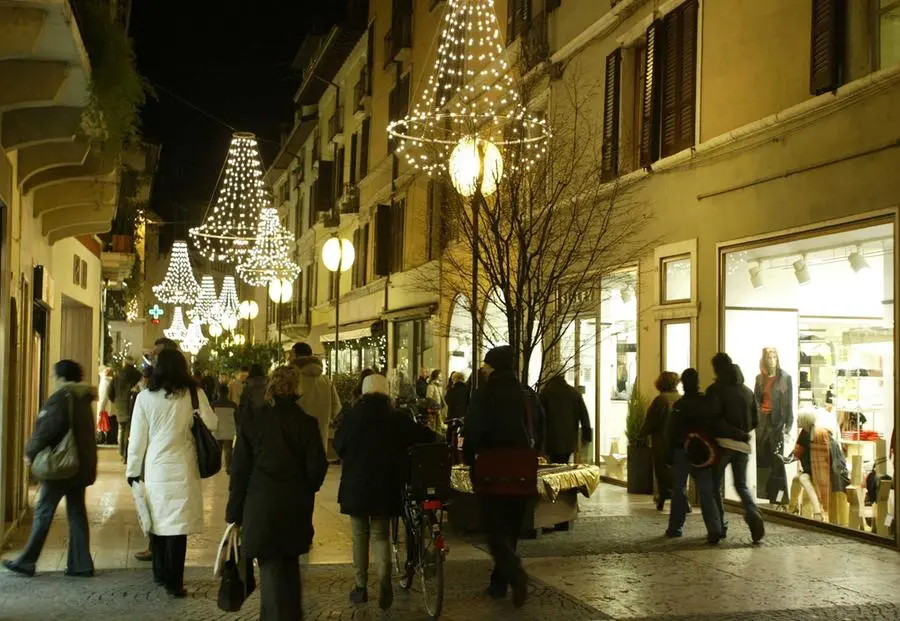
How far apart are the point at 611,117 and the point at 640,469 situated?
5320 millimetres

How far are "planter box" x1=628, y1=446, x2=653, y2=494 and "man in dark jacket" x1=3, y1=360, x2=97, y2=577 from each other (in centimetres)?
853

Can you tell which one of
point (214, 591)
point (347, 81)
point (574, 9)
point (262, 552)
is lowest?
point (214, 591)

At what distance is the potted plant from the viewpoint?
1644 centimetres

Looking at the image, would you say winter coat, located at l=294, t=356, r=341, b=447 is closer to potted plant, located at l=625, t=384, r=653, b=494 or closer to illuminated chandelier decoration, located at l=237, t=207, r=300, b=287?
potted plant, located at l=625, t=384, r=653, b=494

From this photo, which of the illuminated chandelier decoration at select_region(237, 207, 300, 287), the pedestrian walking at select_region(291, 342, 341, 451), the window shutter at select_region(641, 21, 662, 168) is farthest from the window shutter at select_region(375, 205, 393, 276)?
the pedestrian walking at select_region(291, 342, 341, 451)

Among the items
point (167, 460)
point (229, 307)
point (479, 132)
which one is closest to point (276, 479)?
point (167, 460)

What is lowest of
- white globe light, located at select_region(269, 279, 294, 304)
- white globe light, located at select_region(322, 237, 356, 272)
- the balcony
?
white globe light, located at select_region(269, 279, 294, 304)

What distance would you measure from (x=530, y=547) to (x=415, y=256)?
1769cm

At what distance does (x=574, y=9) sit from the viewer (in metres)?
19.3

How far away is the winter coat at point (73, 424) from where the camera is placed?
9828 millimetres

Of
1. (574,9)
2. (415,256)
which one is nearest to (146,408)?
(574,9)

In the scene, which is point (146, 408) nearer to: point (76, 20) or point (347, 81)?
point (76, 20)

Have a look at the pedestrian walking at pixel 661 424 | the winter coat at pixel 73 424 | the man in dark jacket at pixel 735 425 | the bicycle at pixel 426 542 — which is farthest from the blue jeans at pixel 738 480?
the winter coat at pixel 73 424

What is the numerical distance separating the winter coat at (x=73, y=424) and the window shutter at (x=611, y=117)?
9.82m
